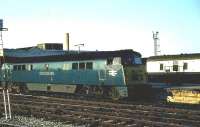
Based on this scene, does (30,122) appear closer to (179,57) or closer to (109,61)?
(109,61)

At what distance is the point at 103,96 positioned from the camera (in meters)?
24.1

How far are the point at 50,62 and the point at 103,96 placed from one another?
241 inches

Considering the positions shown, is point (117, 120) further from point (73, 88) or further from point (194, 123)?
point (73, 88)

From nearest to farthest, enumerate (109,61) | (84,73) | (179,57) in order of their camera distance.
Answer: (109,61) < (84,73) < (179,57)

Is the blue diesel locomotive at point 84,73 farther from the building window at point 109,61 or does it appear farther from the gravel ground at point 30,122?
the gravel ground at point 30,122

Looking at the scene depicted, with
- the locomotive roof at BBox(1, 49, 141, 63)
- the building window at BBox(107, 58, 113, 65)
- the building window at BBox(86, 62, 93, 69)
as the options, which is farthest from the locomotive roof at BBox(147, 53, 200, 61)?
the building window at BBox(107, 58, 113, 65)

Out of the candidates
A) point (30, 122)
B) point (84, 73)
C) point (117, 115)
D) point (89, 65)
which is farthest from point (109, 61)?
point (30, 122)

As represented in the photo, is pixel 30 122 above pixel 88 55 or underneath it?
underneath

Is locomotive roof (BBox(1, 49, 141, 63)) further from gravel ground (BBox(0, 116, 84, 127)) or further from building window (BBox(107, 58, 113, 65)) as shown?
gravel ground (BBox(0, 116, 84, 127))

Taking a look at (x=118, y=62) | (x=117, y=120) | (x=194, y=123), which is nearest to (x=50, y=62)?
(x=118, y=62)

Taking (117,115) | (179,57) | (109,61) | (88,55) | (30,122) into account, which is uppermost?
(179,57)

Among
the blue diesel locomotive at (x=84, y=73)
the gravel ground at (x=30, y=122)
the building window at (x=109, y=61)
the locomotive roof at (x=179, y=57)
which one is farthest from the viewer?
the locomotive roof at (x=179, y=57)

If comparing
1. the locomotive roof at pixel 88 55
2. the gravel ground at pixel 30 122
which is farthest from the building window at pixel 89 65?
the gravel ground at pixel 30 122

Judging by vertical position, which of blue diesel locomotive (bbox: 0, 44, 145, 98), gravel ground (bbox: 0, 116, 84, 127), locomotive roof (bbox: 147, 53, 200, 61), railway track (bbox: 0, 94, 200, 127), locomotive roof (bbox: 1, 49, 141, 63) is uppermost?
locomotive roof (bbox: 147, 53, 200, 61)
